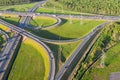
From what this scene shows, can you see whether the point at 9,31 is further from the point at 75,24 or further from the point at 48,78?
the point at 48,78

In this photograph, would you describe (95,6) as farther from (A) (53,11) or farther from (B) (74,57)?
(B) (74,57)

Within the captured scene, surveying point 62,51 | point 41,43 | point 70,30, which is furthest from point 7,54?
point 70,30

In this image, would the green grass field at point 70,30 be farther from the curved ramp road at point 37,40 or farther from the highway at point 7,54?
the highway at point 7,54

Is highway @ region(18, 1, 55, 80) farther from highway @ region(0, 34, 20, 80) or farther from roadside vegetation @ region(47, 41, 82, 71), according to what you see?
highway @ region(0, 34, 20, 80)

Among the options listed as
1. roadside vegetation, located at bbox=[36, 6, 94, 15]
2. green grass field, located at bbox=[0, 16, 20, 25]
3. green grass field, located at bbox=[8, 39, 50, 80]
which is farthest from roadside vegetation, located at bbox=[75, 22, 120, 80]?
green grass field, located at bbox=[0, 16, 20, 25]

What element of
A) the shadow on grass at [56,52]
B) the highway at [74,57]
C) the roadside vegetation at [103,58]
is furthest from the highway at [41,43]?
the roadside vegetation at [103,58]

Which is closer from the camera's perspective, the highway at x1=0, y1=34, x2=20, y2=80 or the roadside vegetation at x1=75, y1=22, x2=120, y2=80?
the roadside vegetation at x1=75, y1=22, x2=120, y2=80
